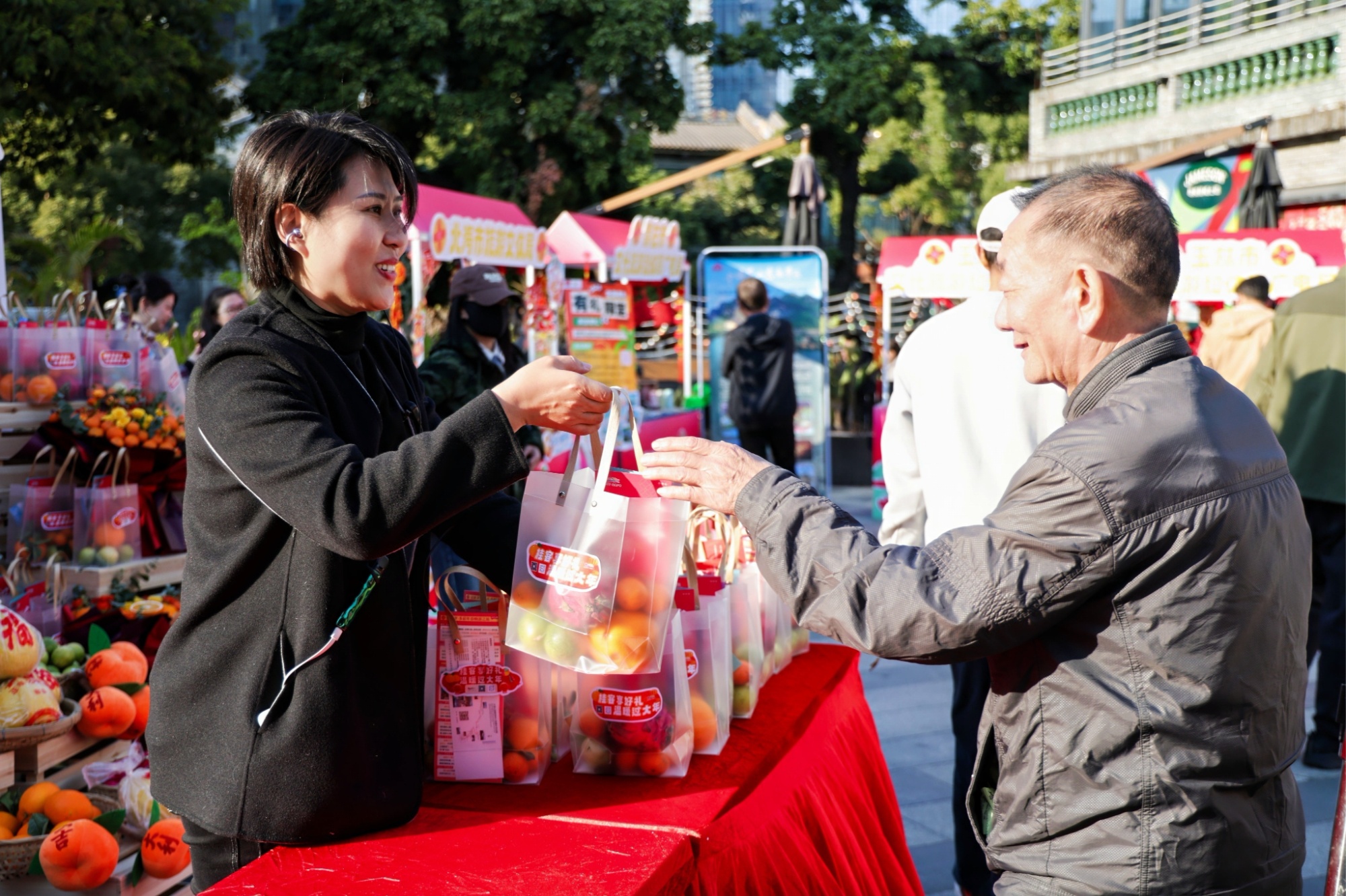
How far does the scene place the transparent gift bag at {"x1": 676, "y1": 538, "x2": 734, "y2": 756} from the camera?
194cm

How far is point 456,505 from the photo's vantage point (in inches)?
55.4

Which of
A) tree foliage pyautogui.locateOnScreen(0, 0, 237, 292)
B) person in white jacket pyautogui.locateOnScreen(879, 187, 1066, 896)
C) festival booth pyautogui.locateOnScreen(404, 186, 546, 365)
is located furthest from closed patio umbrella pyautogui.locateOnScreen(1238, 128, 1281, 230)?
tree foliage pyautogui.locateOnScreen(0, 0, 237, 292)

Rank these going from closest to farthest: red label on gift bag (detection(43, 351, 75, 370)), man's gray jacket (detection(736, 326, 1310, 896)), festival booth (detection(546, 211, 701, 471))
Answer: man's gray jacket (detection(736, 326, 1310, 896)) < red label on gift bag (detection(43, 351, 75, 370)) < festival booth (detection(546, 211, 701, 471))

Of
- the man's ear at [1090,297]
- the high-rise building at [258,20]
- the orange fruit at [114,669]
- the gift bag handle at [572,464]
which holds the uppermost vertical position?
the high-rise building at [258,20]

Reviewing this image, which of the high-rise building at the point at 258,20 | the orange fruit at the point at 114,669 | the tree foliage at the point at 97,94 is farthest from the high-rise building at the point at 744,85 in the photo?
the orange fruit at the point at 114,669

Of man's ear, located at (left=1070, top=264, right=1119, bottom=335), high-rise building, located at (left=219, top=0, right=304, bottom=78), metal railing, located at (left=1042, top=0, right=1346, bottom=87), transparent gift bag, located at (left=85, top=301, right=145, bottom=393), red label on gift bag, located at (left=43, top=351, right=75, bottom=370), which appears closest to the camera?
man's ear, located at (left=1070, top=264, right=1119, bottom=335)

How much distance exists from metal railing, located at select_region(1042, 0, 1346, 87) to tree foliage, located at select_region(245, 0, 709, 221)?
23.3 ft

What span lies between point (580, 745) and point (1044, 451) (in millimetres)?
960

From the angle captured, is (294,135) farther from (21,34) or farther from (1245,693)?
(21,34)

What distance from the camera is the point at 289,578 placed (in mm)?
1427

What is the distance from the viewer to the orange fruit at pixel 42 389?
358cm

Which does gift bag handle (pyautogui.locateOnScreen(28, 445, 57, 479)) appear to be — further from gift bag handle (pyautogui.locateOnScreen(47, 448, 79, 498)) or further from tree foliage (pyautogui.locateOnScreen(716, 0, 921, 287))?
tree foliage (pyautogui.locateOnScreen(716, 0, 921, 287))

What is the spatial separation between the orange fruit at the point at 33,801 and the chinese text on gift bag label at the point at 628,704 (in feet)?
4.88

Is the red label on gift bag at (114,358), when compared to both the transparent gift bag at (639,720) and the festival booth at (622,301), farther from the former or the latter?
the festival booth at (622,301)
